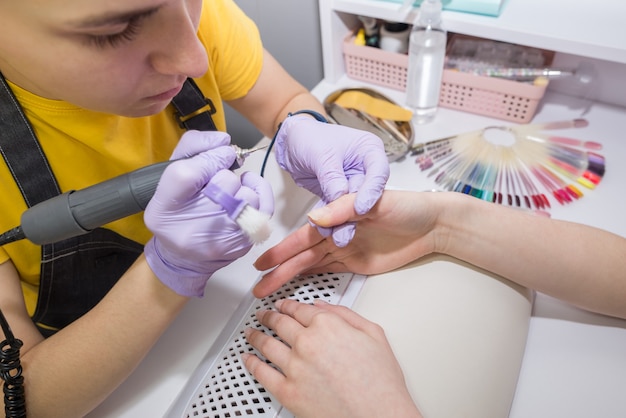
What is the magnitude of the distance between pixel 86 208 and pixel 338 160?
14.4 inches

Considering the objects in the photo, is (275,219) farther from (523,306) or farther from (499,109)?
(499,109)

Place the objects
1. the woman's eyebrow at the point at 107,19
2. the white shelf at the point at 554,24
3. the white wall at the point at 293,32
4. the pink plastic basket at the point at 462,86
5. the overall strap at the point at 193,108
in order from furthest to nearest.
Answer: the white wall at the point at 293,32
the pink plastic basket at the point at 462,86
the white shelf at the point at 554,24
the overall strap at the point at 193,108
the woman's eyebrow at the point at 107,19

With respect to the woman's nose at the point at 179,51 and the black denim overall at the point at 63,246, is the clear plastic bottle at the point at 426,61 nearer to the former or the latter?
the black denim overall at the point at 63,246

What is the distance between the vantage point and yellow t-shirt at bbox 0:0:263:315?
70 centimetres

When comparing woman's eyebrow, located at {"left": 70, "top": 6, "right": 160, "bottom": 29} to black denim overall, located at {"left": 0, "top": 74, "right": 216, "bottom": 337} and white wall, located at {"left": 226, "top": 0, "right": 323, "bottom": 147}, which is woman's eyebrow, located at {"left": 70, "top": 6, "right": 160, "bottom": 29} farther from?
white wall, located at {"left": 226, "top": 0, "right": 323, "bottom": 147}

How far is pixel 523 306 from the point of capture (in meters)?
0.75

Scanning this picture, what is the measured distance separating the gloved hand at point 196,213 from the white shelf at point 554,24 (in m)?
0.68

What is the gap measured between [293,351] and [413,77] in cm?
76

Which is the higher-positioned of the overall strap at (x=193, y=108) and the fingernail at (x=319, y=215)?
the overall strap at (x=193, y=108)

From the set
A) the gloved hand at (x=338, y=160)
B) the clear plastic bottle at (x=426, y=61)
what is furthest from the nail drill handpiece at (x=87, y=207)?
the clear plastic bottle at (x=426, y=61)

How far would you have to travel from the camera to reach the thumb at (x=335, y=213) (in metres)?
0.66

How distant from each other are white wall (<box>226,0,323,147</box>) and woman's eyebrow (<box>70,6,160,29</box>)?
974 millimetres

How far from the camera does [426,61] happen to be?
1.11 m

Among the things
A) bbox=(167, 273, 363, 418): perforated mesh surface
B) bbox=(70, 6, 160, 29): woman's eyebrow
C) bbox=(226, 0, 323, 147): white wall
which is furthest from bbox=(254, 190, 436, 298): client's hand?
bbox=(226, 0, 323, 147): white wall
